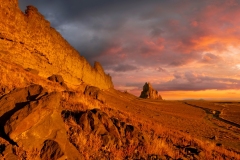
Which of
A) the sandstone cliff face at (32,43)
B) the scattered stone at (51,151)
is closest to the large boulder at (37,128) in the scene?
the scattered stone at (51,151)

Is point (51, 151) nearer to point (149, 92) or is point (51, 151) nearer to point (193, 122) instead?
point (193, 122)

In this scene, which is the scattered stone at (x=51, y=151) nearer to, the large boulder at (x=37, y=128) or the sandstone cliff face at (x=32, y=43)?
the large boulder at (x=37, y=128)

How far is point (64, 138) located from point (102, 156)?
1.07 m

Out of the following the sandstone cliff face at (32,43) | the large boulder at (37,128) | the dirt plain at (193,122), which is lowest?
the dirt plain at (193,122)

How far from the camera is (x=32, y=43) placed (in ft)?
85.9

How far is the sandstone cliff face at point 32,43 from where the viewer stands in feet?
72.1

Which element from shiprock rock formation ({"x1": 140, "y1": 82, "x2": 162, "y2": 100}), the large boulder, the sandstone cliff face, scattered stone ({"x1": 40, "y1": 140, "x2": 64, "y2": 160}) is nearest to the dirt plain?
the large boulder

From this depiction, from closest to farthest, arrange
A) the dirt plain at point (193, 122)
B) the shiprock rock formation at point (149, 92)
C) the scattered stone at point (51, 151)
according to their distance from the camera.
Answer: the scattered stone at point (51, 151) < the dirt plain at point (193, 122) < the shiprock rock formation at point (149, 92)

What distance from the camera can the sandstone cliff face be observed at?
22.0 m

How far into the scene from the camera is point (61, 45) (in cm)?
3484

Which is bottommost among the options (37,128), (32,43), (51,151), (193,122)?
(193,122)

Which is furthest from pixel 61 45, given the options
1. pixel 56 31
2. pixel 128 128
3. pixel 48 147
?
pixel 48 147

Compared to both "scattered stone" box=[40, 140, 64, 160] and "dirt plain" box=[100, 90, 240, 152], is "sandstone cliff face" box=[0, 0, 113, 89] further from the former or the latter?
"scattered stone" box=[40, 140, 64, 160]

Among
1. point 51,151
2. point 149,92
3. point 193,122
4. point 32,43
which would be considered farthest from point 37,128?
point 149,92
